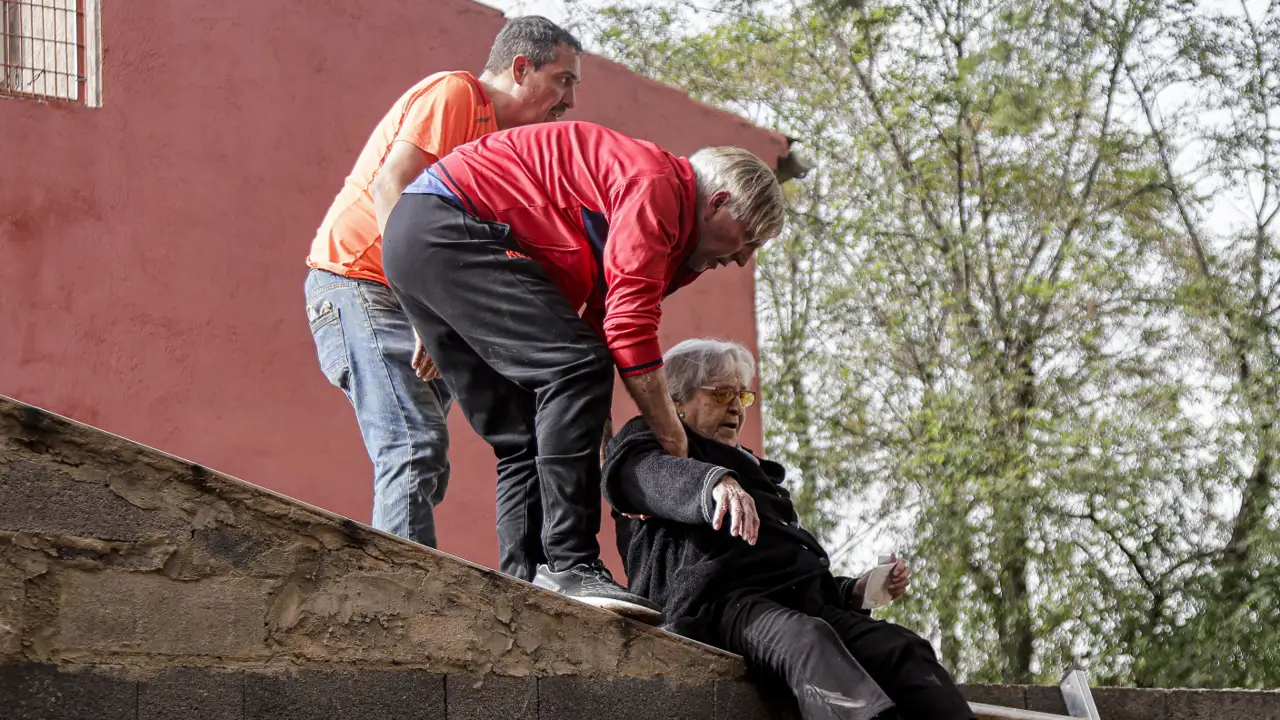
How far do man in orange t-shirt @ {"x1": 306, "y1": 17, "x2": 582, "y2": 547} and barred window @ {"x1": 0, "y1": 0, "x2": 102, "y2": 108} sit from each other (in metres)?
2.31

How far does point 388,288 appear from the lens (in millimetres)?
3887

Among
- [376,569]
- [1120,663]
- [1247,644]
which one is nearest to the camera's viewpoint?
[376,569]

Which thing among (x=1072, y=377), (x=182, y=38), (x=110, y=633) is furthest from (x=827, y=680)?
(x=1072, y=377)

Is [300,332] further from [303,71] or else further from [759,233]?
[759,233]

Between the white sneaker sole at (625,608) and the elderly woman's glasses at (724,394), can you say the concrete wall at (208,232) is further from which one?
the white sneaker sole at (625,608)

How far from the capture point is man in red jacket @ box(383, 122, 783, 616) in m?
3.15

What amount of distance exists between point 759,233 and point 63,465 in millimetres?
1669

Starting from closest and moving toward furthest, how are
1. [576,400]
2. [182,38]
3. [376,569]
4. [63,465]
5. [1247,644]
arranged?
[63,465] < [376,569] < [576,400] < [182,38] < [1247,644]

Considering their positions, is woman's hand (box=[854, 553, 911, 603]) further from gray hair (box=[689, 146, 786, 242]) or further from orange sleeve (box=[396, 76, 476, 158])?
orange sleeve (box=[396, 76, 476, 158])

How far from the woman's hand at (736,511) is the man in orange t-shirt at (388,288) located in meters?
0.95

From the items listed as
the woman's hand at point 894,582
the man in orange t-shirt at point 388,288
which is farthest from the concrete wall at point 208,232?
the woman's hand at point 894,582

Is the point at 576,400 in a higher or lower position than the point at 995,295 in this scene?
lower

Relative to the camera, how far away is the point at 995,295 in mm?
10086

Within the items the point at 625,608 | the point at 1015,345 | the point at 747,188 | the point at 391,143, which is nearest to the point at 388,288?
the point at 391,143
